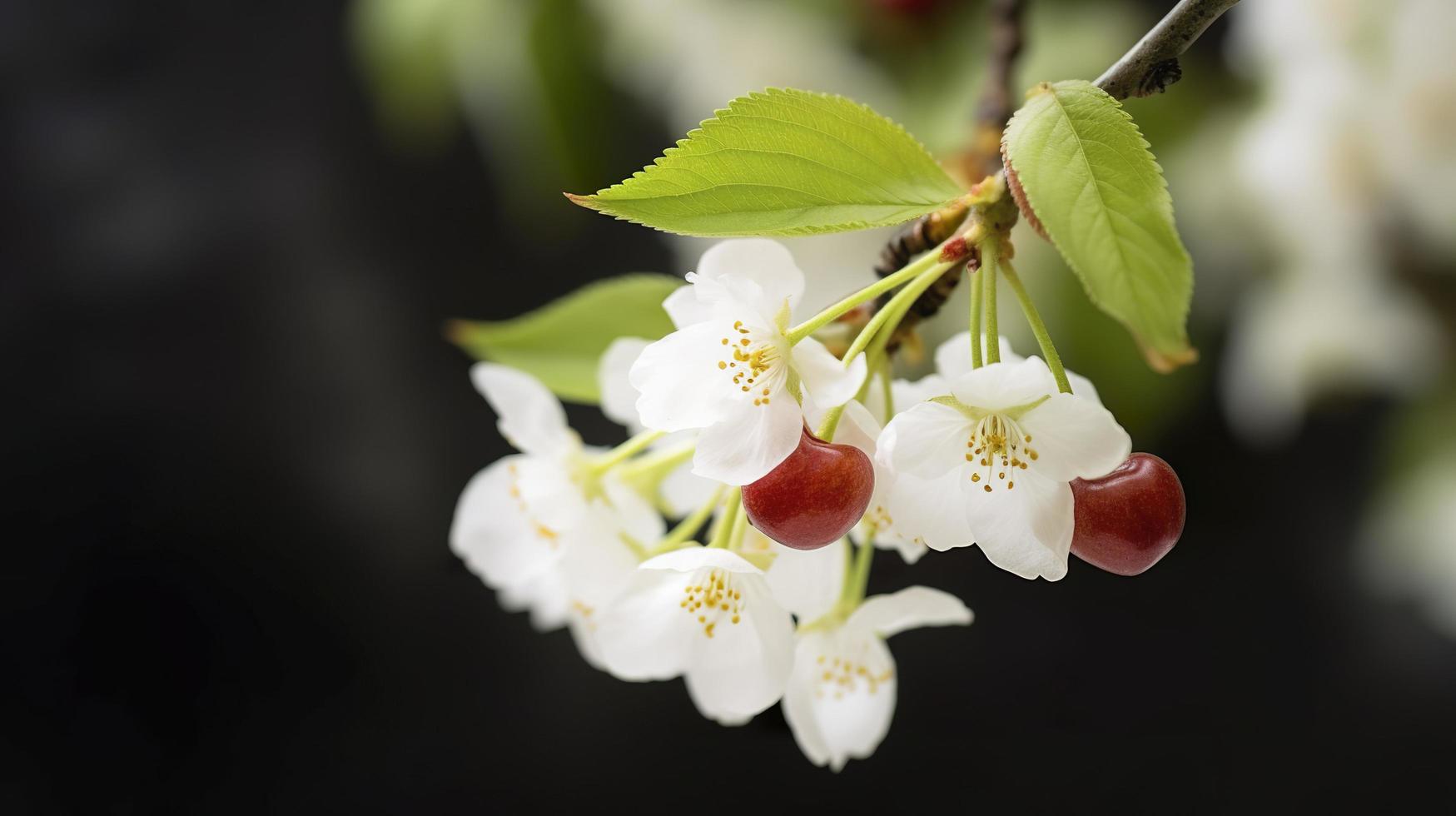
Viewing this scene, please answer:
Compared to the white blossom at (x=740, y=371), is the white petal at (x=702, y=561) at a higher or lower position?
lower

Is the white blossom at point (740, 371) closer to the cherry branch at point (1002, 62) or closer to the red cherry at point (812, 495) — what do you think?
the red cherry at point (812, 495)

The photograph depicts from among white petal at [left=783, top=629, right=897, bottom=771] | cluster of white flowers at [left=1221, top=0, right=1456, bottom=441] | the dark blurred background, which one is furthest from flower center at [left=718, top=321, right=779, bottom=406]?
the dark blurred background

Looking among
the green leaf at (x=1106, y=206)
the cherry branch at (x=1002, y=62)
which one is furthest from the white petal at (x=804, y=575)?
the cherry branch at (x=1002, y=62)

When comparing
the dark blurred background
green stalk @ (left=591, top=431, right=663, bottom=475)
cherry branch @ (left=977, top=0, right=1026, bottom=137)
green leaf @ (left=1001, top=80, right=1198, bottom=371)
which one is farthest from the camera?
the dark blurred background

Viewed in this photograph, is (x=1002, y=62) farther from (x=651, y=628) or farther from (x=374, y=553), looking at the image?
(x=374, y=553)

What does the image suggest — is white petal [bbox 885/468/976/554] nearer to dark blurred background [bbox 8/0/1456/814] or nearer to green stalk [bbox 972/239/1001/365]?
green stalk [bbox 972/239/1001/365]

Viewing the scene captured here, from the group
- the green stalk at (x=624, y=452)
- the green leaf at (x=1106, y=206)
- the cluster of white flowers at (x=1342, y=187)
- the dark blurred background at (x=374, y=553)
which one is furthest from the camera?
the dark blurred background at (x=374, y=553)

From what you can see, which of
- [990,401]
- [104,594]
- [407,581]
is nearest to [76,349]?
[104,594]
